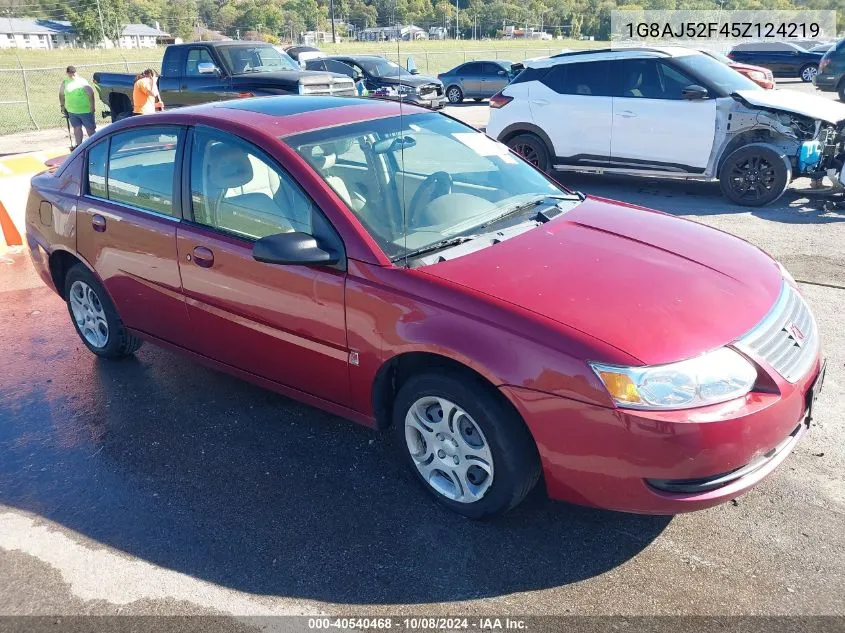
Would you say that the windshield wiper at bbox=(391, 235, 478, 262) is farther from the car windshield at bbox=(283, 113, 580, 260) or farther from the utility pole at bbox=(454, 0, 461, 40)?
the utility pole at bbox=(454, 0, 461, 40)

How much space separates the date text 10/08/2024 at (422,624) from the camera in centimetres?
264

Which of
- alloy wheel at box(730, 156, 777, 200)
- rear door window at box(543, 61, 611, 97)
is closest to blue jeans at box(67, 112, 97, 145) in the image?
rear door window at box(543, 61, 611, 97)

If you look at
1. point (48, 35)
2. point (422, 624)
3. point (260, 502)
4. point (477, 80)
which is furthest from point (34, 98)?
point (48, 35)

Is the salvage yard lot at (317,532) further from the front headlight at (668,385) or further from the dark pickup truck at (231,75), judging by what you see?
the dark pickup truck at (231,75)

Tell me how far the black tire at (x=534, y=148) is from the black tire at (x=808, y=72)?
22.8 m

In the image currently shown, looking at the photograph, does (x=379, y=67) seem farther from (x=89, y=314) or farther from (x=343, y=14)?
(x=89, y=314)

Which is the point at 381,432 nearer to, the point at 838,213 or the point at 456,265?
the point at 456,265

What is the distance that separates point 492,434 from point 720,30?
2353cm

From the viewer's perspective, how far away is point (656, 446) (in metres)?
2.60

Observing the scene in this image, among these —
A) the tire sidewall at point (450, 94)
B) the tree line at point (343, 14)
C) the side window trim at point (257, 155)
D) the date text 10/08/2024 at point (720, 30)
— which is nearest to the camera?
the side window trim at point (257, 155)

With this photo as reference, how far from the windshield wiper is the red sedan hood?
0.47 ft

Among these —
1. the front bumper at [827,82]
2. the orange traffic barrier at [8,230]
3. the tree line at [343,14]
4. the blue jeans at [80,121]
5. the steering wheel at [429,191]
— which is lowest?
the orange traffic barrier at [8,230]

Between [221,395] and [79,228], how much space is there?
1.42m

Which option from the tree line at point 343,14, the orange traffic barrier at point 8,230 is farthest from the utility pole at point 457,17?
the orange traffic barrier at point 8,230
